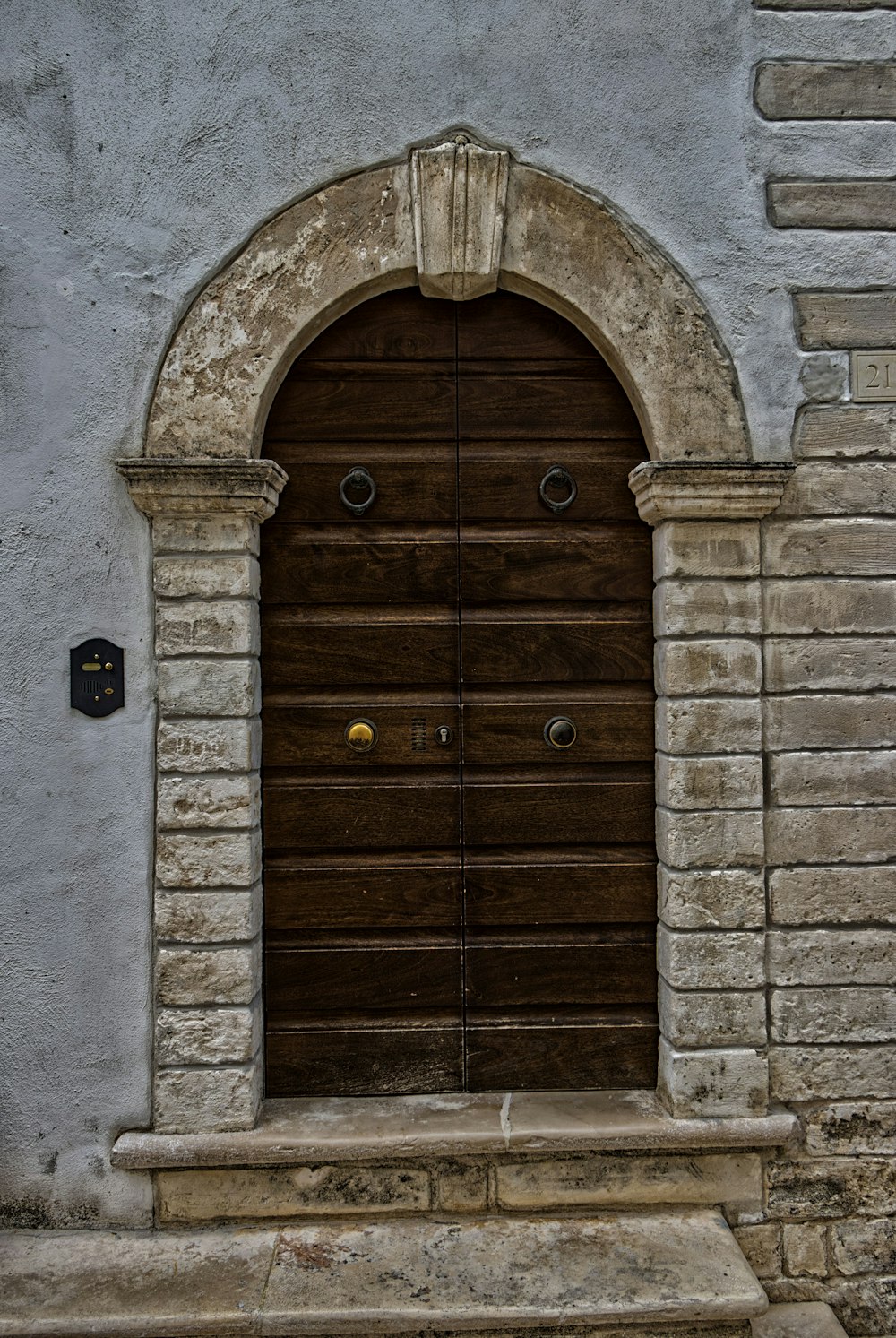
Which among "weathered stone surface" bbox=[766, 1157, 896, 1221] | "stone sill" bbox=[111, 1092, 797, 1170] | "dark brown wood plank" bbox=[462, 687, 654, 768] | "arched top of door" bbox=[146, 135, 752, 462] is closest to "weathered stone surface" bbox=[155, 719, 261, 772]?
"dark brown wood plank" bbox=[462, 687, 654, 768]

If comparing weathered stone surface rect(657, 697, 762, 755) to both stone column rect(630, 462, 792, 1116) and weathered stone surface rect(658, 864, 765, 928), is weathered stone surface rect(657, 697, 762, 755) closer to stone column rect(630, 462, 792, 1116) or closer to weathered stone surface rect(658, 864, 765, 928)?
stone column rect(630, 462, 792, 1116)

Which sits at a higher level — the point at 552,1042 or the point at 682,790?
the point at 682,790

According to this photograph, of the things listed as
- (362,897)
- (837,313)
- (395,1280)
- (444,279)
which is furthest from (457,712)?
(837,313)

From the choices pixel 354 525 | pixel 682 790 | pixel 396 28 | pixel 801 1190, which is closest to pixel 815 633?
pixel 682 790

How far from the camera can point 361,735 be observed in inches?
117

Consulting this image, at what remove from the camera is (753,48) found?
2914mm

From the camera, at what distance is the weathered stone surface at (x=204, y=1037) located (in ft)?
9.16

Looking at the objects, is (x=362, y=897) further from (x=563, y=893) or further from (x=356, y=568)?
(x=356, y=568)

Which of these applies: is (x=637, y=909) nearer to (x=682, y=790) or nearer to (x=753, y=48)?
(x=682, y=790)

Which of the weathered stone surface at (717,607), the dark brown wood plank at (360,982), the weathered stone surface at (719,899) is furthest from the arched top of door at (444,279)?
the dark brown wood plank at (360,982)

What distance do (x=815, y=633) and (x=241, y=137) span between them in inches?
96.9

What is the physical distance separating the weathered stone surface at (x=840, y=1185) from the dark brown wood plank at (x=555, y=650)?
1669 millimetres

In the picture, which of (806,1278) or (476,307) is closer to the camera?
(806,1278)

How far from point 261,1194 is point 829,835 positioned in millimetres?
2141
